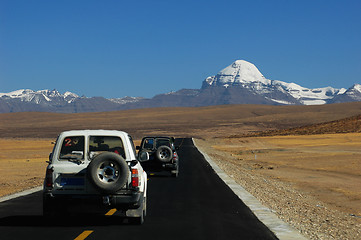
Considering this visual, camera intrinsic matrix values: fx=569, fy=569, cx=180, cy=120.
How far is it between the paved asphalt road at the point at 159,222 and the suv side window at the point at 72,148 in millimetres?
1375

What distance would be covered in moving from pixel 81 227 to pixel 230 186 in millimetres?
9873

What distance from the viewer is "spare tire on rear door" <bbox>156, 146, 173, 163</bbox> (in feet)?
76.1

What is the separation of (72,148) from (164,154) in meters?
12.4

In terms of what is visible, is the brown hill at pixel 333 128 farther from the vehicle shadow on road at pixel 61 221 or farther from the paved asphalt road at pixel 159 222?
the vehicle shadow on road at pixel 61 221

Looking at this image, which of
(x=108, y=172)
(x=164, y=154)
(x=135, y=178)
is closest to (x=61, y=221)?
(x=108, y=172)

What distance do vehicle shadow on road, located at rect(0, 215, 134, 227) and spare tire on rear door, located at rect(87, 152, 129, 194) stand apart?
123 centimetres

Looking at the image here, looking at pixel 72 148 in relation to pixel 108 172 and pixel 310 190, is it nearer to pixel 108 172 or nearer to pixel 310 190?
pixel 108 172

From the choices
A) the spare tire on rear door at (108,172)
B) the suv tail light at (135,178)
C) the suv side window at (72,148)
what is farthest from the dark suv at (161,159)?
the spare tire on rear door at (108,172)

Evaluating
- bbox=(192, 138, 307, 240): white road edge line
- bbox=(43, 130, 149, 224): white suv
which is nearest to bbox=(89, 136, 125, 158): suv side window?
bbox=(43, 130, 149, 224): white suv

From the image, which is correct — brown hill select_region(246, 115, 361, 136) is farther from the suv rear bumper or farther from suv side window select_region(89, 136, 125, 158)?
the suv rear bumper

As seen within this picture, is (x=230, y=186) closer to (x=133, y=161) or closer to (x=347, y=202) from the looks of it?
(x=347, y=202)

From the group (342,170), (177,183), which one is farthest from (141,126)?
(177,183)

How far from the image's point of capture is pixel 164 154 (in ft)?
76.6

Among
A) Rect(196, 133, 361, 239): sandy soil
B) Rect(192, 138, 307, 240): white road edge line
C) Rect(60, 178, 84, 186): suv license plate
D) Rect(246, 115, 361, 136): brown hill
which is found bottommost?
Rect(246, 115, 361, 136): brown hill
